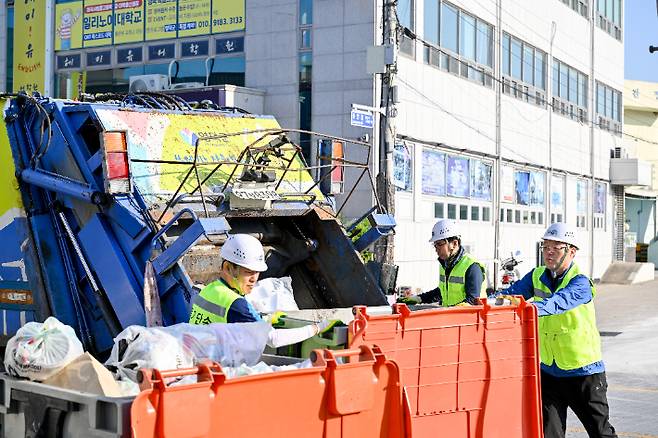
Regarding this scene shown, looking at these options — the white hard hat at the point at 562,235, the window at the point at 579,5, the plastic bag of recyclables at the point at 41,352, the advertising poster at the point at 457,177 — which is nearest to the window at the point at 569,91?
the window at the point at 579,5

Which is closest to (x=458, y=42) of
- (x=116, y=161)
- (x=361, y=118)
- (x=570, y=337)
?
(x=361, y=118)

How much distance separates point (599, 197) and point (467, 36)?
12835 millimetres

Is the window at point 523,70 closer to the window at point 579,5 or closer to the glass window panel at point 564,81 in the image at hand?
the glass window panel at point 564,81

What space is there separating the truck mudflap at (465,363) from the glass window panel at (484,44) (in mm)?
19410

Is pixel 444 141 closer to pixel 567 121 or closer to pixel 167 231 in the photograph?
pixel 567 121

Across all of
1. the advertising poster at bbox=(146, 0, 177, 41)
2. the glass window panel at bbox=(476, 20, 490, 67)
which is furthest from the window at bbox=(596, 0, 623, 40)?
the advertising poster at bbox=(146, 0, 177, 41)

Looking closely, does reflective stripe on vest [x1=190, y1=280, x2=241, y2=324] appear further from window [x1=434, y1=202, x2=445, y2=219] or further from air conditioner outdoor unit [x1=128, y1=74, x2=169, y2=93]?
window [x1=434, y1=202, x2=445, y2=219]

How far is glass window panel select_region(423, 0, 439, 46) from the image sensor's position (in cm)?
2195

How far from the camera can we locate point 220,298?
551 centimetres

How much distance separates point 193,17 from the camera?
71.3 ft

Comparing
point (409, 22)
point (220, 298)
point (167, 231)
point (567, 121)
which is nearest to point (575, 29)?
point (567, 121)

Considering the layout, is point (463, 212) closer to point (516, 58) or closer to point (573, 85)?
point (516, 58)

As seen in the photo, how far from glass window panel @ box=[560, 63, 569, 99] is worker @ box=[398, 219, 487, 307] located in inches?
942

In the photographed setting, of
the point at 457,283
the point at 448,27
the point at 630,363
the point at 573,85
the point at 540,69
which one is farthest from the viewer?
the point at 573,85
